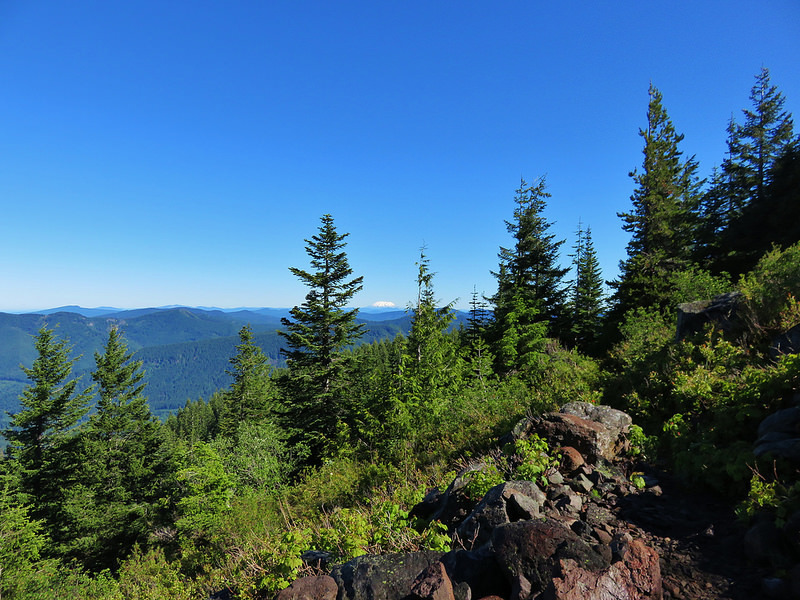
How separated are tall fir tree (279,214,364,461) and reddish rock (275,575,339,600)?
56.9 feet

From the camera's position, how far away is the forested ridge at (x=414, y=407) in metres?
5.07

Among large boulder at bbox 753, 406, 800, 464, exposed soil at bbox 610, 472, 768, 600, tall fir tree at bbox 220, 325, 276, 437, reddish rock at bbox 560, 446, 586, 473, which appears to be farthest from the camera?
tall fir tree at bbox 220, 325, 276, 437

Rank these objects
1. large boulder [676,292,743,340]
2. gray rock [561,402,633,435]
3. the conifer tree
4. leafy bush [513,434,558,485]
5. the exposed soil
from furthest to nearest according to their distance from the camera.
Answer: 1. the conifer tree
2. large boulder [676,292,743,340]
3. gray rock [561,402,633,435]
4. leafy bush [513,434,558,485]
5. the exposed soil

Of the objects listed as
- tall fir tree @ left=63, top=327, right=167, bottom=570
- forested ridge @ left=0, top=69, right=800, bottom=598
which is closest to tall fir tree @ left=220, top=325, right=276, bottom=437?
forested ridge @ left=0, top=69, right=800, bottom=598

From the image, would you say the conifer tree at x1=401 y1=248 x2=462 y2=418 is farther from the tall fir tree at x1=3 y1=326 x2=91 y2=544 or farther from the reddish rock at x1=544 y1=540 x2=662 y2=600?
the tall fir tree at x1=3 y1=326 x2=91 y2=544

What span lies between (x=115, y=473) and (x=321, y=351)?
2177 cm

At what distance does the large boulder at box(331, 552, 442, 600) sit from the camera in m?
3.06

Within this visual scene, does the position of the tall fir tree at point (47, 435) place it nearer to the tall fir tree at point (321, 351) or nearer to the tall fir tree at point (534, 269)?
the tall fir tree at point (321, 351)

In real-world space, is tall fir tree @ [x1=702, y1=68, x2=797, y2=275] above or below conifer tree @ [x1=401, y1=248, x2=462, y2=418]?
above

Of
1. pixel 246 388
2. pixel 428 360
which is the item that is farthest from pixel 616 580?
pixel 246 388

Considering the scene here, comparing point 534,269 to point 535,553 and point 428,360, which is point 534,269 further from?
point 535,553

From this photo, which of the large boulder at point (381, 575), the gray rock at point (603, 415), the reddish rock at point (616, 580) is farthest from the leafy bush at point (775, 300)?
the large boulder at point (381, 575)

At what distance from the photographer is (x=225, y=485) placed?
47.4 ft

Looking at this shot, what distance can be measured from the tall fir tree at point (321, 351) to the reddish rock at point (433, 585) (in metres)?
17.9
